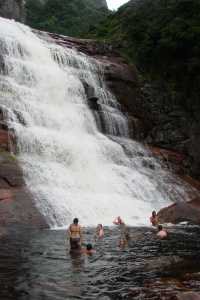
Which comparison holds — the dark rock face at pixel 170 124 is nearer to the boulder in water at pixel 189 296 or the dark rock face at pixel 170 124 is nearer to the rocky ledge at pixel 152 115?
the rocky ledge at pixel 152 115

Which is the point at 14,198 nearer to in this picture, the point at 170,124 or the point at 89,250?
the point at 89,250

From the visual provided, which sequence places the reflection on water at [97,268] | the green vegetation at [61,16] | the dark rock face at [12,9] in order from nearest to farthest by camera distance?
the reflection on water at [97,268] → the dark rock face at [12,9] → the green vegetation at [61,16]

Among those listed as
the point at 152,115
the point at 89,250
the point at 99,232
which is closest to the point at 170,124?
the point at 152,115

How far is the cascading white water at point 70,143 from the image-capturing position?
85.0ft

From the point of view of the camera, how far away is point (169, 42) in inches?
1528

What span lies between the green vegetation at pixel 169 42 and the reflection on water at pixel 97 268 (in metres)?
22.0

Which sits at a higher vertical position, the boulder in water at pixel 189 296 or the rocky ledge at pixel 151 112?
the rocky ledge at pixel 151 112

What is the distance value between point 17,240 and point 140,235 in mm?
5185

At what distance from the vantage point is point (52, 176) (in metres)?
26.9

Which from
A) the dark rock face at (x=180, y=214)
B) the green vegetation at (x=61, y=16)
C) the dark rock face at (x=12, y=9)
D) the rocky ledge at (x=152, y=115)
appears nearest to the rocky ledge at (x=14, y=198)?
the dark rock face at (x=180, y=214)

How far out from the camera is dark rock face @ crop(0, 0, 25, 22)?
59.4m

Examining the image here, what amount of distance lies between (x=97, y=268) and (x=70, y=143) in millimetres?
17363

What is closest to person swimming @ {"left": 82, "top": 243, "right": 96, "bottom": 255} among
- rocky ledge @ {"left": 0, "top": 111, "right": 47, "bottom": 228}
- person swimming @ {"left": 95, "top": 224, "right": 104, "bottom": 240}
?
person swimming @ {"left": 95, "top": 224, "right": 104, "bottom": 240}

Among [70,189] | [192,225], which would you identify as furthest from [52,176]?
[192,225]
